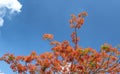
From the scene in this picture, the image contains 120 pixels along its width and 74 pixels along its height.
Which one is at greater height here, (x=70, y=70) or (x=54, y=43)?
(x=54, y=43)

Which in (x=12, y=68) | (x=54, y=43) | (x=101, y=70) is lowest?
(x=101, y=70)

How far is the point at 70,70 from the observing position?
21.4 meters

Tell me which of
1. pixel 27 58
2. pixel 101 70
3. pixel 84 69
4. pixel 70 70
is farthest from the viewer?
pixel 27 58

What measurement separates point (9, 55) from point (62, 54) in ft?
13.2

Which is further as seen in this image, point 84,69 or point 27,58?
point 27,58

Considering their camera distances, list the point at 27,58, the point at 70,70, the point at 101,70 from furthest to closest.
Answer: the point at 27,58 < the point at 70,70 < the point at 101,70

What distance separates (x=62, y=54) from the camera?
23469 mm

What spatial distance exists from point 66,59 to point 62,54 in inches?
37.9

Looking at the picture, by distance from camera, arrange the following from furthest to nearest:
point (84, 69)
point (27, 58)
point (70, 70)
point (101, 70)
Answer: point (27, 58), point (70, 70), point (84, 69), point (101, 70)

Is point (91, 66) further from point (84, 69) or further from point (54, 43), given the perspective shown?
point (54, 43)

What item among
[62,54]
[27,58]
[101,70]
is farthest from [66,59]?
[101,70]

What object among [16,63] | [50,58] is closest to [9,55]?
[16,63]

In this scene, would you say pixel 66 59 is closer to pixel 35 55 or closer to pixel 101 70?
pixel 35 55

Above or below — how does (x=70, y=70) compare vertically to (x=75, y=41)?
below
